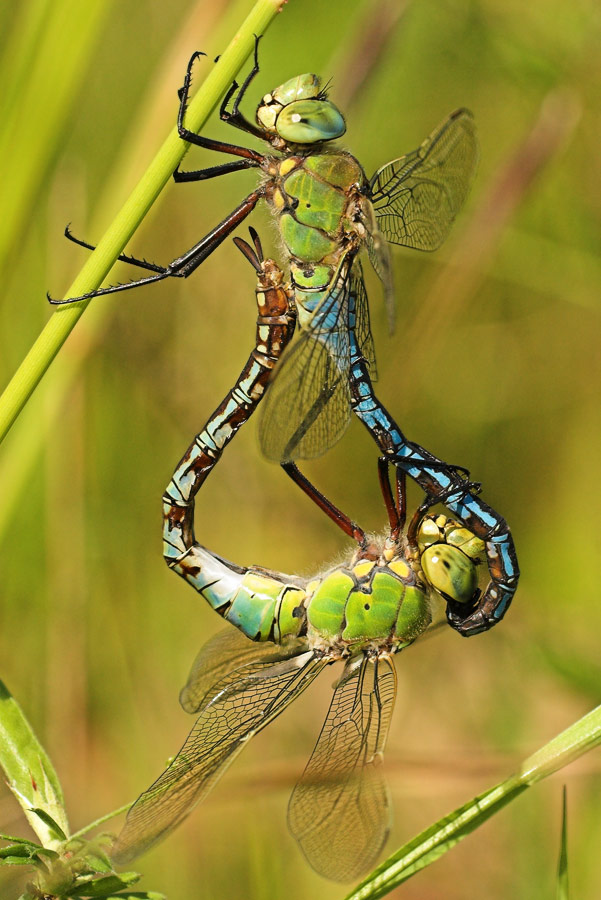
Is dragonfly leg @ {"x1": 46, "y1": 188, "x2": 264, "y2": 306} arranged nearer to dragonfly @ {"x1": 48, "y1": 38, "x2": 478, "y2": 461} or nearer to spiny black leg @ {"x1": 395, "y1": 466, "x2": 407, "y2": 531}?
dragonfly @ {"x1": 48, "y1": 38, "x2": 478, "y2": 461}

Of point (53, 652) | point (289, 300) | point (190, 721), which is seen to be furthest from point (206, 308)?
point (190, 721)

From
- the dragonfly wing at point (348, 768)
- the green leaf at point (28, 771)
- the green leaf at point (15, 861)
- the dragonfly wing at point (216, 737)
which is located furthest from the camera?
the dragonfly wing at point (348, 768)

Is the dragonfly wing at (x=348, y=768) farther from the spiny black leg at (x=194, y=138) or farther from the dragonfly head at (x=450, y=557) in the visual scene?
the spiny black leg at (x=194, y=138)

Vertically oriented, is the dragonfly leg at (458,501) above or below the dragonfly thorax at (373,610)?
above

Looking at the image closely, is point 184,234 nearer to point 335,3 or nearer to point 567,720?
point 335,3

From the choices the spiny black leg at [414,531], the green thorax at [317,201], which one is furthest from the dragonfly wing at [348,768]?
the green thorax at [317,201]

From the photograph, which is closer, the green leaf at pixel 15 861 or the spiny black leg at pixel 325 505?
the green leaf at pixel 15 861
